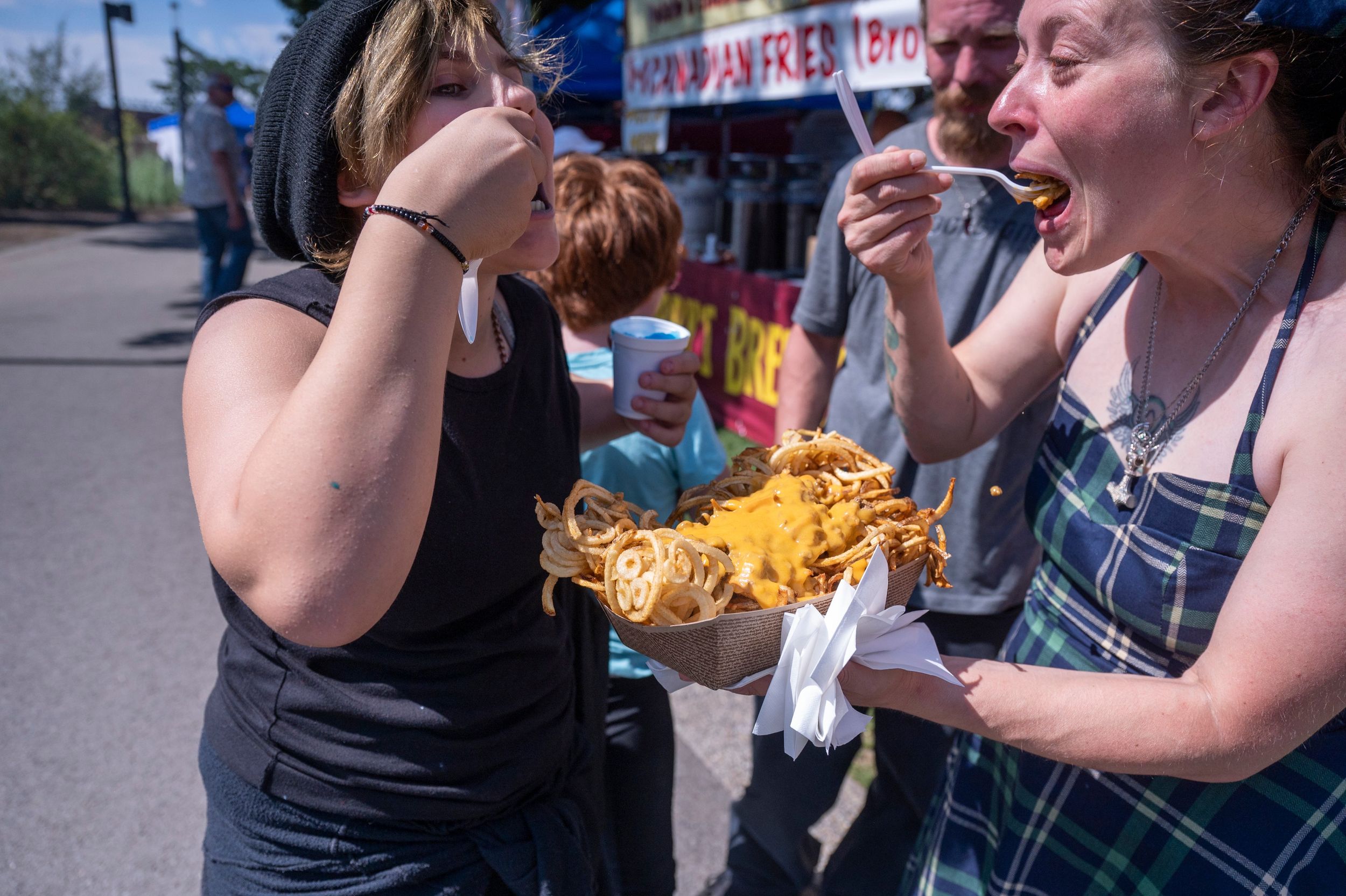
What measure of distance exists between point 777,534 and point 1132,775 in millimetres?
721

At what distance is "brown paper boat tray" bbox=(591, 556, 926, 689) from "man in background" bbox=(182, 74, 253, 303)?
8.59m

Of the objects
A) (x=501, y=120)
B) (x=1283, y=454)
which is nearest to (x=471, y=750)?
(x=501, y=120)

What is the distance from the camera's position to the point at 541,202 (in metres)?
1.46

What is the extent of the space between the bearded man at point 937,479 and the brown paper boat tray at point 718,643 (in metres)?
1.11

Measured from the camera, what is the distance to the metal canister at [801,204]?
16.1ft

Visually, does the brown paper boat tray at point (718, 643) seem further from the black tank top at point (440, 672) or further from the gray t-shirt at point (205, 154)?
the gray t-shirt at point (205, 154)

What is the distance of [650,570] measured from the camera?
1.14 meters

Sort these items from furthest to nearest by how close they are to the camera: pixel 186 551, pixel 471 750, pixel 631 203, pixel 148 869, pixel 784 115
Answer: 1. pixel 784 115
2. pixel 186 551
3. pixel 148 869
4. pixel 631 203
5. pixel 471 750

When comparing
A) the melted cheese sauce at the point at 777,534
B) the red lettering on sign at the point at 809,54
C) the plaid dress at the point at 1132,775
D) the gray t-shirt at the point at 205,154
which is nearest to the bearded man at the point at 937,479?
the plaid dress at the point at 1132,775

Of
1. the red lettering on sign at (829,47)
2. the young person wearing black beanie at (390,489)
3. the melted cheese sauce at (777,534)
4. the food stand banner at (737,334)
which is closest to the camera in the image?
the young person wearing black beanie at (390,489)

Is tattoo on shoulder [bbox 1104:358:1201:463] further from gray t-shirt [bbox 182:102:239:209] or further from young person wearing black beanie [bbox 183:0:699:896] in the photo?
gray t-shirt [bbox 182:102:239:209]

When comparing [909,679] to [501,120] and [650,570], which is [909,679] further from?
[501,120]

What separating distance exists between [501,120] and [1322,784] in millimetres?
1476

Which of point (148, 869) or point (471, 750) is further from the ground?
point (471, 750)
